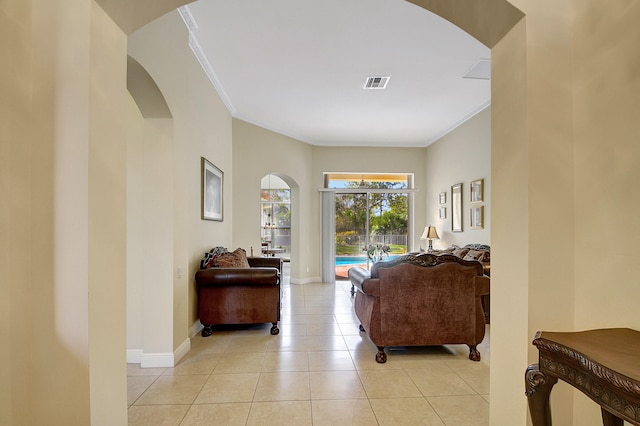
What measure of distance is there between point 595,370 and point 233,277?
341 centimetres

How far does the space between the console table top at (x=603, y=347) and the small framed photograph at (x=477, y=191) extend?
4669mm

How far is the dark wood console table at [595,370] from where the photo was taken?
897 mm

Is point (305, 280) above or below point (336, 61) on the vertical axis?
below

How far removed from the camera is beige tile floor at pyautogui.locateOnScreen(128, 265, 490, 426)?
2295 millimetres

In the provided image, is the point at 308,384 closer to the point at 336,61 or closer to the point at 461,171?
the point at 336,61

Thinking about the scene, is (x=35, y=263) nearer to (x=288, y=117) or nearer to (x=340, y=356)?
(x=340, y=356)

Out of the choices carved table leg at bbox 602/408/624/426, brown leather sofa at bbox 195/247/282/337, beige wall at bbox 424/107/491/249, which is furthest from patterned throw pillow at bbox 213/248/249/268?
beige wall at bbox 424/107/491/249

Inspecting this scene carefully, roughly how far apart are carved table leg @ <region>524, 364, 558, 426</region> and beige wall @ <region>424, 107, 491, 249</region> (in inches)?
180

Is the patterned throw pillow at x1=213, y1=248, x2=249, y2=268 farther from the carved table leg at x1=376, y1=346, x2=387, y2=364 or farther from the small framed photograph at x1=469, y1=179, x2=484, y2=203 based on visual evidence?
the small framed photograph at x1=469, y1=179, x2=484, y2=203

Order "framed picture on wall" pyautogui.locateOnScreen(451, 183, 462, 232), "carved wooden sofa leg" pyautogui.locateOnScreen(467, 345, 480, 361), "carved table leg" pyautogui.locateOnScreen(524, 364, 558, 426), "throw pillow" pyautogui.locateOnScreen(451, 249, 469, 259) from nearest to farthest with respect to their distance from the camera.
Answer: "carved table leg" pyautogui.locateOnScreen(524, 364, 558, 426)
"carved wooden sofa leg" pyautogui.locateOnScreen(467, 345, 480, 361)
"throw pillow" pyautogui.locateOnScreen(451, 249, 469, 259)
"framed picture on wall" pyautogui.locateOnScreen(451, 183, 462, 232)

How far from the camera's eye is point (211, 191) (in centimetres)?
444

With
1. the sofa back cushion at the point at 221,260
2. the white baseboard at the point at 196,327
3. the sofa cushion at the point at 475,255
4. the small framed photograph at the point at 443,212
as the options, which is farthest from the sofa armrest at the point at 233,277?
the small framed photograph at the point at 443,212

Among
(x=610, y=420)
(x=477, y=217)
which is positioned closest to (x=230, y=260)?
(x=610, y=420)

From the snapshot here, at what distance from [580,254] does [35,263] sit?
88.5 inches
